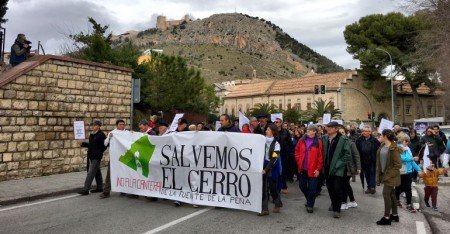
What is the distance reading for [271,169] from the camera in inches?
337

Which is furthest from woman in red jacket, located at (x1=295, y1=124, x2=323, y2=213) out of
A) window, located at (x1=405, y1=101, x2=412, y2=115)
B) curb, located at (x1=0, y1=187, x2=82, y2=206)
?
window, located at (x1=405, y1=101, x2=412, y2=115)

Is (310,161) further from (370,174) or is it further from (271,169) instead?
(370,174)

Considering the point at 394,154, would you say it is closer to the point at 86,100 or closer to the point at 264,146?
the point at 264,146

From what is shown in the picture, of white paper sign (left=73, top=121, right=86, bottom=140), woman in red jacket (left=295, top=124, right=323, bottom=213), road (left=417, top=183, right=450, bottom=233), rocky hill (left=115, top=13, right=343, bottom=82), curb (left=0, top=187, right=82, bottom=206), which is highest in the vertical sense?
rocky hill (left=115, top=13, right=343, bottom=82)

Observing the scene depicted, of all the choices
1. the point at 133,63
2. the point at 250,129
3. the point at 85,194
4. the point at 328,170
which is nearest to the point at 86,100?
the point at 85,194

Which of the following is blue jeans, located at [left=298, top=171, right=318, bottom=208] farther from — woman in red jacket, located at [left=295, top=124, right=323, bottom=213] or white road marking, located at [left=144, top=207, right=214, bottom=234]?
white road marking, located at [left=144, top=207, right=214, bottom=234]

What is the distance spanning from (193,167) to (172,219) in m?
1.56

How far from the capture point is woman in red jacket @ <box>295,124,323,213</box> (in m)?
8.45

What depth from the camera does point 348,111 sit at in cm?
6975

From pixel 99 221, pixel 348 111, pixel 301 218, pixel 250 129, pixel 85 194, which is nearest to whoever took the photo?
pixel 99 221

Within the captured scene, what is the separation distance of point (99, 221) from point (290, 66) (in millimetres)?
169858

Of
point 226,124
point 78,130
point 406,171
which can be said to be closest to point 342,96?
point 78,130

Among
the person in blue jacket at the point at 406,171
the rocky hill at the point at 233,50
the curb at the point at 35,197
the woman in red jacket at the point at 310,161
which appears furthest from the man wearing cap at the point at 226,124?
the rocky hill at the point at 233,50

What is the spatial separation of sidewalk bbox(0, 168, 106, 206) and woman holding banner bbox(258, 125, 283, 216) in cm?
536
